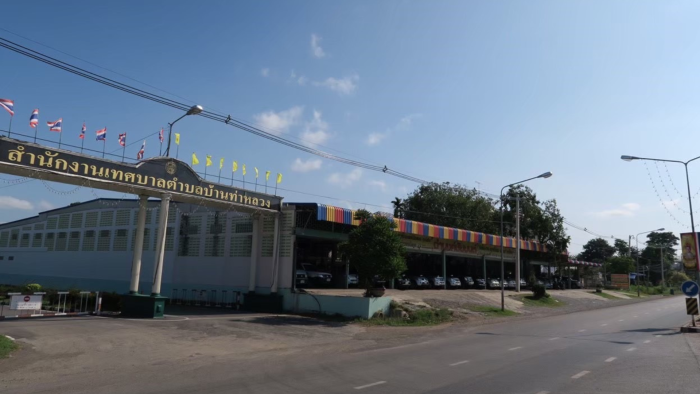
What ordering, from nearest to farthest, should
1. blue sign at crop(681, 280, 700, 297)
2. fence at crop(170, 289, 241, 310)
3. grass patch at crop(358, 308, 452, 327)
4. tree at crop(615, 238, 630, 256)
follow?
blue sign at crop(681, 280, 700, 297) < grass patch at crop(358, 308, 452, 327) < fence at crop(170, 289, 241, 310) < tree at crop(615, 238, 630, 256)

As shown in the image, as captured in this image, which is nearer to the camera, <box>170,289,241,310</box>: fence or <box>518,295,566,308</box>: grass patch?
<box>170,289,241,310</box>: fence

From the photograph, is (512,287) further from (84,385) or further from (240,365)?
(84,385)

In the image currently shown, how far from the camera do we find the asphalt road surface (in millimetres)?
9055

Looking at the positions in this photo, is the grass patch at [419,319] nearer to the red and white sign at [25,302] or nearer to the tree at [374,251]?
the tree at [374,251]

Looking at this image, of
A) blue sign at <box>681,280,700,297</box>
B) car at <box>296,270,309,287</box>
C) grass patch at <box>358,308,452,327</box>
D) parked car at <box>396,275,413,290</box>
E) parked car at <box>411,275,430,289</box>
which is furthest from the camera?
parked car at <box>411,275,430,289</box>

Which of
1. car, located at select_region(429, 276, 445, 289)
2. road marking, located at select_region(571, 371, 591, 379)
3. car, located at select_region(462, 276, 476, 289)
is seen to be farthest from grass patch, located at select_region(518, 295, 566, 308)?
road marking, located at select_region(571, 371, 591, 379)

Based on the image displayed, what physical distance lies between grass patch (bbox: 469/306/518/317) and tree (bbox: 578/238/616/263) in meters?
113

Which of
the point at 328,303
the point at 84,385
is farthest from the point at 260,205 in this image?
the point at 84,385

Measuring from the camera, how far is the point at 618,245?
123688 mm

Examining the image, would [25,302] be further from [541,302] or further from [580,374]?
[541,302]

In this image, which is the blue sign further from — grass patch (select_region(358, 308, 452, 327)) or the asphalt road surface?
grass patch (select_region(358, 308, 452, 327))

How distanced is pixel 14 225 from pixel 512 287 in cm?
5126

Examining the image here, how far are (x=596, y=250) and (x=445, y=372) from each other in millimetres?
139336

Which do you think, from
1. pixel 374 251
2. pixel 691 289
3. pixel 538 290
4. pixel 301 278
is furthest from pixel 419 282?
pixel 691 289
